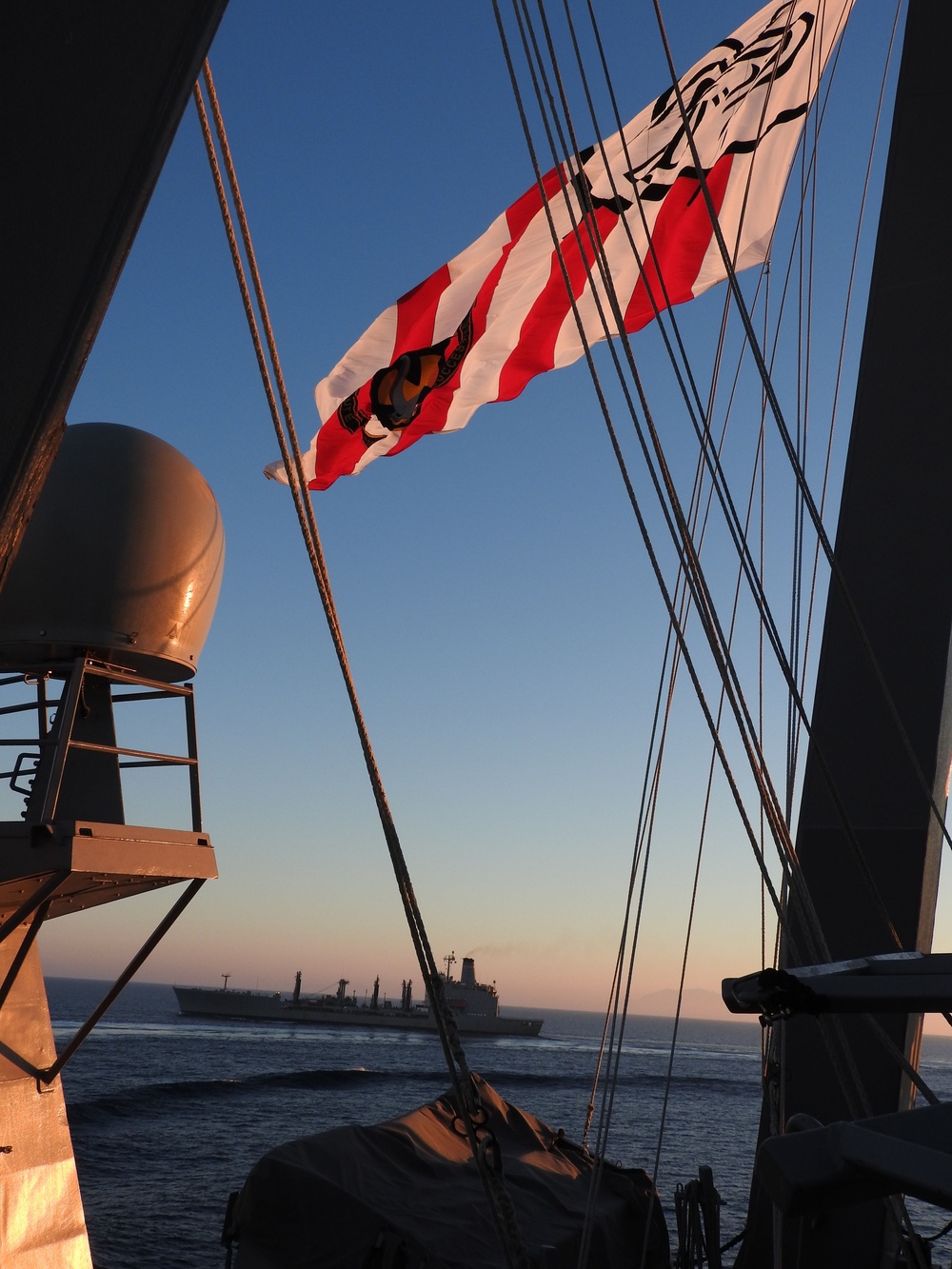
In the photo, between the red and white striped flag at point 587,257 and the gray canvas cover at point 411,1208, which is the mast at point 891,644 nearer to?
the red and white striped flag at point 587,257

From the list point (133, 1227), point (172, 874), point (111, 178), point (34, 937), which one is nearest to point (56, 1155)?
point (34, 937)

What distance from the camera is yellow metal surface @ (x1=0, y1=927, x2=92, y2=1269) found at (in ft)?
19.7

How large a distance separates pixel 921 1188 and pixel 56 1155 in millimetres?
6657

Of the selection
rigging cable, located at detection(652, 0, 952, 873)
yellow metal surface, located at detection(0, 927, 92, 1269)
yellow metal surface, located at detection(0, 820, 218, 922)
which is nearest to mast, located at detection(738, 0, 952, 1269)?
rigging cable, located at detection(652, 0, 952, 873)

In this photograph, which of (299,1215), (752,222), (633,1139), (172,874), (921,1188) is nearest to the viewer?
(921,1188)

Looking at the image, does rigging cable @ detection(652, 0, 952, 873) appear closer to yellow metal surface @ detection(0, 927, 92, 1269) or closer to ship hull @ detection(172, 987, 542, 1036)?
yellow metal surface @ detection(0, 927, 92, 1269)

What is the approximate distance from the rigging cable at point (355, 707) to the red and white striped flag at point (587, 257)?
4053 millimetres

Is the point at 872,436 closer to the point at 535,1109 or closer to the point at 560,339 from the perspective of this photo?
the point at 560,339

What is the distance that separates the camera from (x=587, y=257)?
702 centimetres

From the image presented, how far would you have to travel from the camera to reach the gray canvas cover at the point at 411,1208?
6.61 metres

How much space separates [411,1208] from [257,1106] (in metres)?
49.1

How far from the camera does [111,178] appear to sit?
100 cm

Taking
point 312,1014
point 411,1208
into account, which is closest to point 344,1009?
point 312,1014

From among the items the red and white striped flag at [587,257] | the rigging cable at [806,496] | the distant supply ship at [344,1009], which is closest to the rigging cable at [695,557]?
the rigging cable at [806,496]
